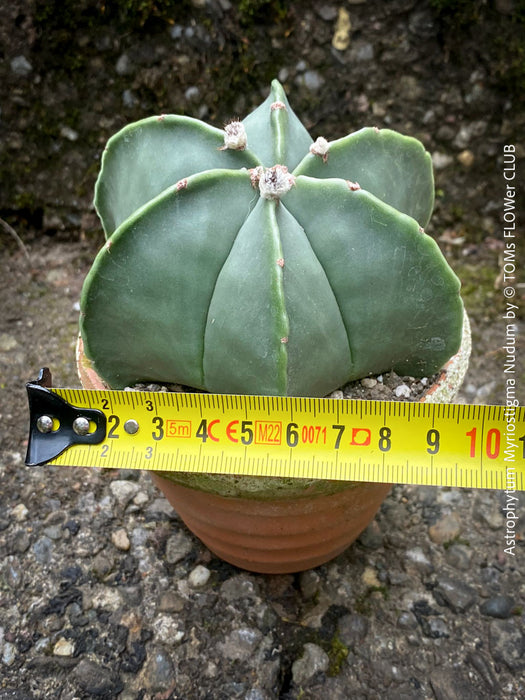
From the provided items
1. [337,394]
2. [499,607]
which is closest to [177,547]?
[337,394]

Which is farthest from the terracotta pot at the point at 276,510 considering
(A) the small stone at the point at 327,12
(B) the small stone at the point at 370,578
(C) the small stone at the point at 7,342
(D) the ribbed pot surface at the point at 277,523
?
(A) the small stone at the point at 327,12

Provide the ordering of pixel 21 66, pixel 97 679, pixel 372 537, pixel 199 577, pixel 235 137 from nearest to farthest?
pixel 235 137 → pixel 97 679 → pixel 199 577 → pixel 372 537 → pixel 21 66

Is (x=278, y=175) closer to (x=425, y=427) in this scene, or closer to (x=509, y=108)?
(x=425, y=427)

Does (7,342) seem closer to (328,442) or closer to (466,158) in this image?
(328,442)

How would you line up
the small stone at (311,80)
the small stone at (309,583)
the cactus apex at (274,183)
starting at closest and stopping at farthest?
the cactus apex at (274,183) < the small stone at (309,583) < the small stone at (311,80)

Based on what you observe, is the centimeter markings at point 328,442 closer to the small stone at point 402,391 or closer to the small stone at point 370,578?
the small stone at point 402,391

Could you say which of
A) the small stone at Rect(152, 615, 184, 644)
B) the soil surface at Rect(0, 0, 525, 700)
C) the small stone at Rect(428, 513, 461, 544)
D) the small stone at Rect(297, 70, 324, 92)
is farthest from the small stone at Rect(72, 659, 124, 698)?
the small stone at Rect(297, 70, 324, 92)

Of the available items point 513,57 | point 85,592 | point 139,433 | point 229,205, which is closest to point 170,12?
point 513,57
